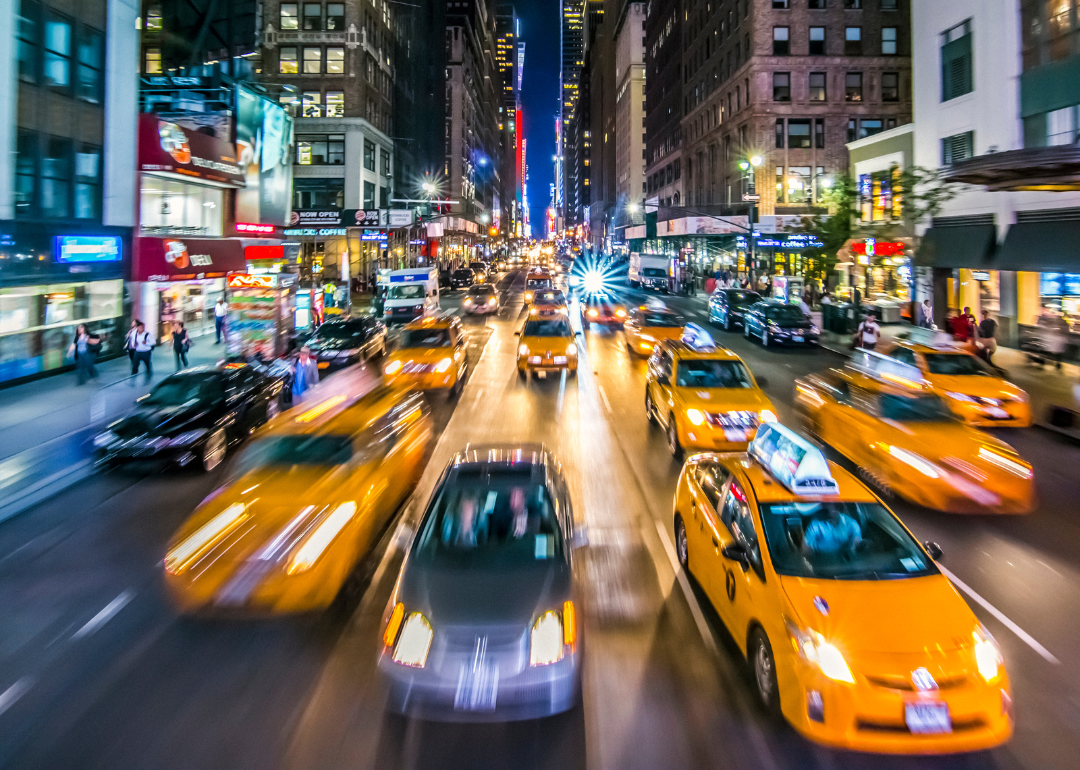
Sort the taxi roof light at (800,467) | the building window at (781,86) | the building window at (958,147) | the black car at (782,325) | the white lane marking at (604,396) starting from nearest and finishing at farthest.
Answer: the taxi roof light at (800,467) < the white lane marking at (604,396) < the building window at (958,147) < the black car at (782,325) < the building window at (781,86)

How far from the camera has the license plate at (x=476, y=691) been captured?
16.1 ft

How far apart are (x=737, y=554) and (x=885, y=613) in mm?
1119

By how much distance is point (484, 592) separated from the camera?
541 centimetres

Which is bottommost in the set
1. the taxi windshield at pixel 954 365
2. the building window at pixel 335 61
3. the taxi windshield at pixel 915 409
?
the taxi windshield at pixel 915 409

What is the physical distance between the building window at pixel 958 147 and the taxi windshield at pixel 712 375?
1970 centimetres

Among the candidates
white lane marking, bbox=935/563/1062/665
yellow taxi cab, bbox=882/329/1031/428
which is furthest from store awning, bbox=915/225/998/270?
white lane marking, bbox=935/563/1062/665

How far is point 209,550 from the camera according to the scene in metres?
6.79

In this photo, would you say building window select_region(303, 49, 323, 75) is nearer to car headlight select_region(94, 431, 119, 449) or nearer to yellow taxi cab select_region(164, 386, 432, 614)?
car headlight select_region(94, 431, 119, 449)

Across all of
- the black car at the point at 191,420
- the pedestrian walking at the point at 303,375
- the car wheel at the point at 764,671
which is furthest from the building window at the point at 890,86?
the car wheel at the point at 764,671

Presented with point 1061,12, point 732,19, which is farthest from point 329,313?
point 732,19

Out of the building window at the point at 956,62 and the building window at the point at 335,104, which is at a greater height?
the building window at the point at 335,104

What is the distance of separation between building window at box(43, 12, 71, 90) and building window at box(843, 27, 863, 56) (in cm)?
4899

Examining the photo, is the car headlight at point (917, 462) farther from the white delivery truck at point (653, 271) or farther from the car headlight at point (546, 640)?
the white delivery truck at point (653, 271)

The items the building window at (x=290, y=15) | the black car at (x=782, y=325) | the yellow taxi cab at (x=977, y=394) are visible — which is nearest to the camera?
the yellow taxi cab at (x=977, y=394)
